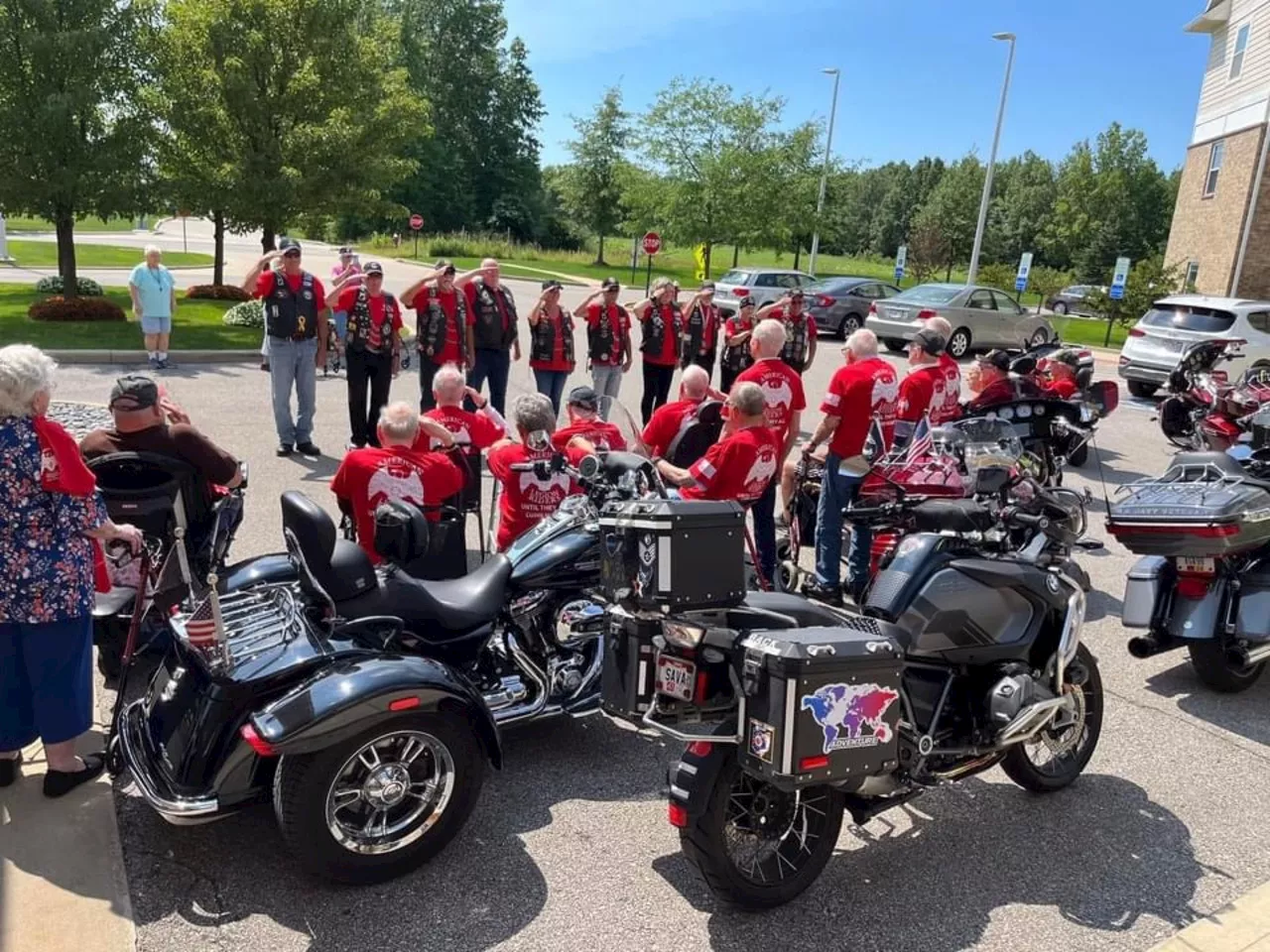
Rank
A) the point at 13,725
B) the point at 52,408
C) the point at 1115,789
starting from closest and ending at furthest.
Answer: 1. the point at 13,725
2. the point at 1115,789
3. the point at 52,408

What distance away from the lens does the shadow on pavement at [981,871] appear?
3262 mm

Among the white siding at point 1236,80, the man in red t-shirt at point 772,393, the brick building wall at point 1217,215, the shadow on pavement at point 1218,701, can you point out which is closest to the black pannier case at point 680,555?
the man in red t-shirt at point 772,393

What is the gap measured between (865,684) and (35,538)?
292 centimetres

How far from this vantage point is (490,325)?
9852 mm

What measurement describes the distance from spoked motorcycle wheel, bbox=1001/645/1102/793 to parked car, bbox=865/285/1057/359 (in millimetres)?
16852

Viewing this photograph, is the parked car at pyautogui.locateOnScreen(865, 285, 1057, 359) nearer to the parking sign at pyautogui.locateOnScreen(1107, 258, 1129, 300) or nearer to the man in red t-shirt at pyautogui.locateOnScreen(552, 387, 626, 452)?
the parking sign at pyautogui.locateOnScreen(1107, 258, 1129, 300)

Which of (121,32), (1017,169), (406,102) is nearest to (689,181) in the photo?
(406,102)

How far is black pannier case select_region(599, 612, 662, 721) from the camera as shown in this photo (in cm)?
312

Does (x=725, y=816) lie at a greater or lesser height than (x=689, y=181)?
lesser

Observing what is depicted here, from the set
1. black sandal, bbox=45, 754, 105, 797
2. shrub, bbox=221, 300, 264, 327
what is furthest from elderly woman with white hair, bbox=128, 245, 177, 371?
black sandal, bbox=45, 754, 105, 797

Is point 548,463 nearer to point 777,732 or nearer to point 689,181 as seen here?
point 777,732

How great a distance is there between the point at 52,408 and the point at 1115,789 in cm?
956

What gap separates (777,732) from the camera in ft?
9.33

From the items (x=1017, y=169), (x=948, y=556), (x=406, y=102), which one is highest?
(x=1017, y=169)
